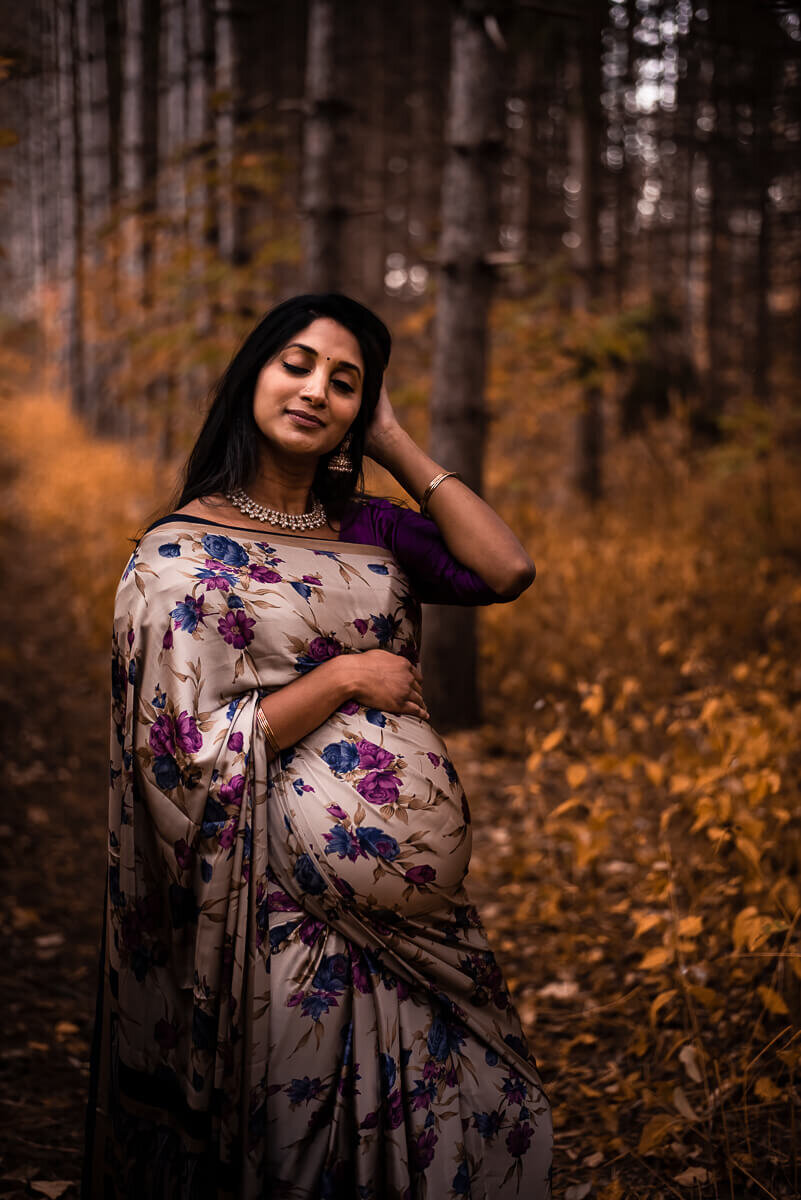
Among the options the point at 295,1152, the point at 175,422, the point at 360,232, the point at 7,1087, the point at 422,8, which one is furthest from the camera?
the point at 360,232

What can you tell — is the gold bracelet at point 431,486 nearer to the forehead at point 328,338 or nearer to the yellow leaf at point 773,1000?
the forehead at point 328,338

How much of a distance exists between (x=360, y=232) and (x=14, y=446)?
12.5 meters

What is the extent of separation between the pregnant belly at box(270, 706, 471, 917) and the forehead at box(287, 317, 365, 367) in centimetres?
74

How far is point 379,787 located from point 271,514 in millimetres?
619

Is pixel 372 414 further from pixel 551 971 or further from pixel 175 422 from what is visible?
pixel 175 422

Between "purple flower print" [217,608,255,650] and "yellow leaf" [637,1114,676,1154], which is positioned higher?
"purple flower print" [217,608,255,650]

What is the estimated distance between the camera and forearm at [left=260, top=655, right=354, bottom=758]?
5.45ft

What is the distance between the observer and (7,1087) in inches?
96.4

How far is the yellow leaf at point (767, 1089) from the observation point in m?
2.03

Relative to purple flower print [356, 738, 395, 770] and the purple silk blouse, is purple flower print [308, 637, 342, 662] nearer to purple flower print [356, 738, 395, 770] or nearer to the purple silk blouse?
purple flower print [356, 738, 395, 770]

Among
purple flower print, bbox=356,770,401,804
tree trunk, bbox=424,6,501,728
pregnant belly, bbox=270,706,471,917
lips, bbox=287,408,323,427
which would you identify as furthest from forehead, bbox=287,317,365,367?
tree trunk, bbox=424,6,501,728

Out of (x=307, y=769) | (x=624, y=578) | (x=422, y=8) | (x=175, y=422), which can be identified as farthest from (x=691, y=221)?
(x=307, y=769)

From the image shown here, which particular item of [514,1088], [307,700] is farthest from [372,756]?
[514,1088]

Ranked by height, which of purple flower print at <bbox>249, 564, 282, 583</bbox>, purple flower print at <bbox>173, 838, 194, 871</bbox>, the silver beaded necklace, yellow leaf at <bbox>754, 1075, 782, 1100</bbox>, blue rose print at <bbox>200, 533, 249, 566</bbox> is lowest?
yellow leaf at <bbox>754, 1075, 782, 1100</bbox>
